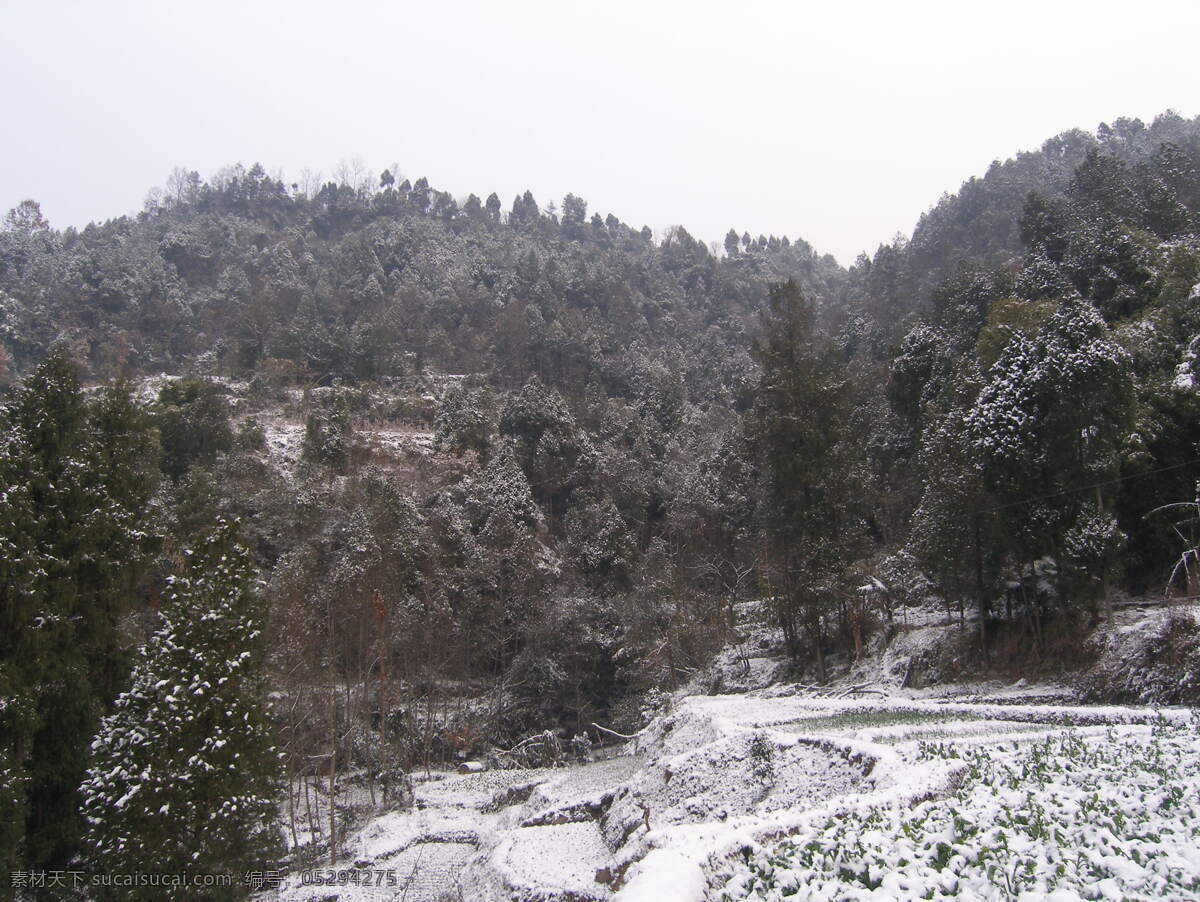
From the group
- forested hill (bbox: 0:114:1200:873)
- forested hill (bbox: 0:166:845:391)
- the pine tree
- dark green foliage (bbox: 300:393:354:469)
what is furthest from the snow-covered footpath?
forested hill (bbox: 0:166:845:391)

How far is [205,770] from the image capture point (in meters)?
13.6

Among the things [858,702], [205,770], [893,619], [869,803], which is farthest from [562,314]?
[869,803]

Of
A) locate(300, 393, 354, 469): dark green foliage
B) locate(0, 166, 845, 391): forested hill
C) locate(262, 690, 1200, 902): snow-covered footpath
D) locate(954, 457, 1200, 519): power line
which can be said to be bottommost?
locate(262, 690, 1200, 902): snow-covered footpath

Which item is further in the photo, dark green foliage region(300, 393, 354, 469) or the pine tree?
dark green foliage region(300, 393, 354, 469)

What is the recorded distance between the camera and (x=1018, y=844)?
637 centimetres

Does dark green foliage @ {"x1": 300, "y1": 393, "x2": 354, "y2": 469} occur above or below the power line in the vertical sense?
above

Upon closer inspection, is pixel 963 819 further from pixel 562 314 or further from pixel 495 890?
pixel 562 314

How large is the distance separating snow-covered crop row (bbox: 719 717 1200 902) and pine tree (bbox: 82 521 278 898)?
11091 mm

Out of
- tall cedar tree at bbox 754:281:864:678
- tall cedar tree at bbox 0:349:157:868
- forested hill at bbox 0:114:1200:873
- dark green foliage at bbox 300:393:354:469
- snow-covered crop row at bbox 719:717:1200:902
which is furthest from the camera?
dark green foliage at bbox 300:393:354:469

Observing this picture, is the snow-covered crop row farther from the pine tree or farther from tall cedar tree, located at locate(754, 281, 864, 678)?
tall cedar tree, located at locate(754, 281, 864, 678)

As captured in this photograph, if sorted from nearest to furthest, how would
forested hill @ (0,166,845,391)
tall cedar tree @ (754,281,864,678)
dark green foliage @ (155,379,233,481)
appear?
tall cedar tree @ (754,281,864,678) < dark green foliage @ (155,379,233,481) < forested hill @ (0,166,845,391)

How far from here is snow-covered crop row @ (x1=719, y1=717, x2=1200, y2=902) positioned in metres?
5.70

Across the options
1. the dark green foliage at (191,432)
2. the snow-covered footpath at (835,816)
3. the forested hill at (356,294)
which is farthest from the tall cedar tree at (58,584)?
the forested hill at (356,294)

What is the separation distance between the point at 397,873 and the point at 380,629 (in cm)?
924
